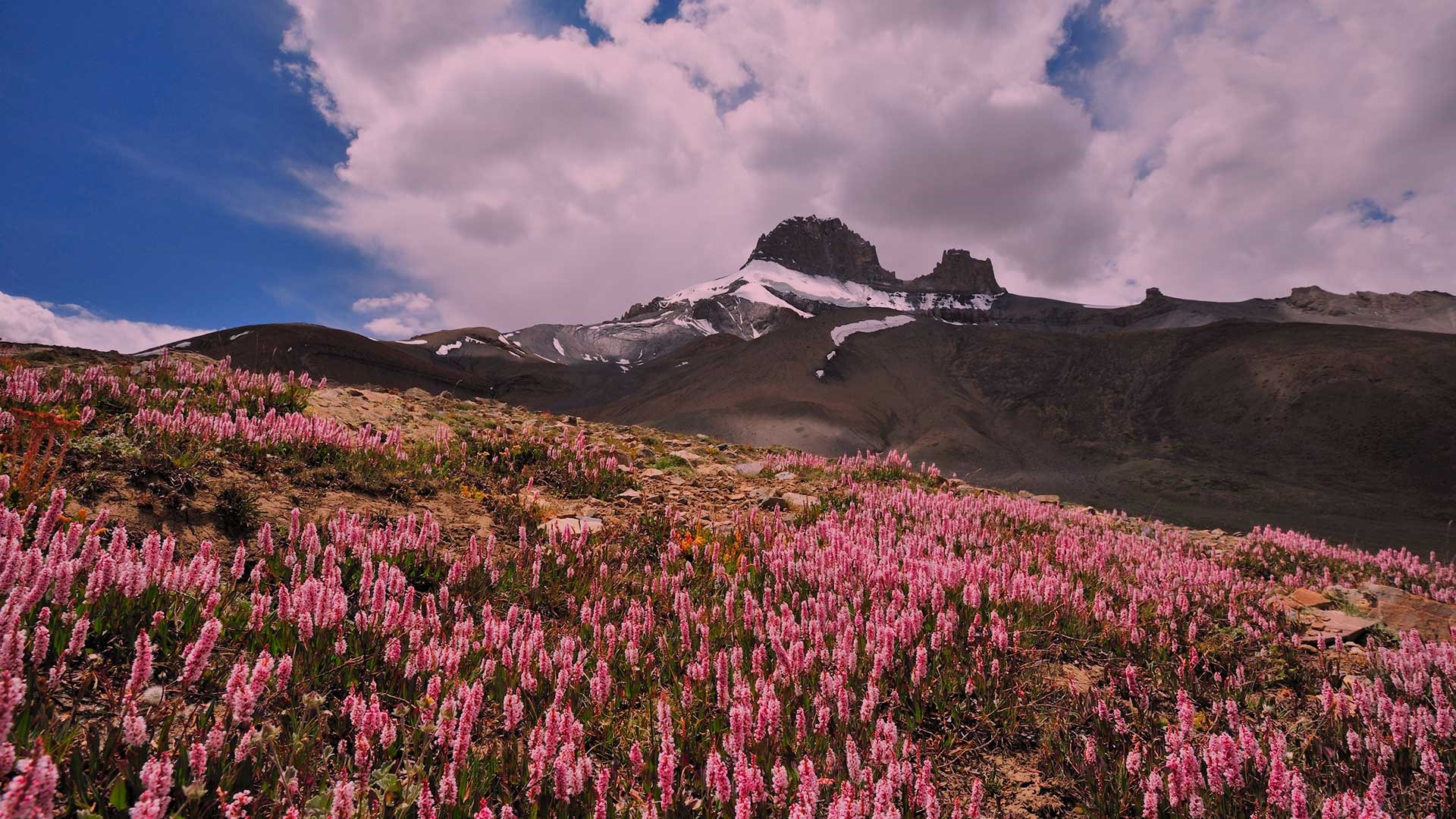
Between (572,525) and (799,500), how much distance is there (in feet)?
13.0

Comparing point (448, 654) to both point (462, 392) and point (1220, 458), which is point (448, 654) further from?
point (462, 392)

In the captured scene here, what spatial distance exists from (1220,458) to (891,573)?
212 feet

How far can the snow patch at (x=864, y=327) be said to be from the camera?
101 m

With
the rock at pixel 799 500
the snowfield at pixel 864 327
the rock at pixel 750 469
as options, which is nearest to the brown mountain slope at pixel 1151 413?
the snowfield at pixel 864 327

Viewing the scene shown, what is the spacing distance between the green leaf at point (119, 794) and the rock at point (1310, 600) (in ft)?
31.9

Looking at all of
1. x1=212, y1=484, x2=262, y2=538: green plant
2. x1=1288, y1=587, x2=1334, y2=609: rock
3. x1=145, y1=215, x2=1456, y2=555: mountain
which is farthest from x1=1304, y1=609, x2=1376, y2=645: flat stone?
x1=145, y1=215, x2=1456, y2=555: mountain

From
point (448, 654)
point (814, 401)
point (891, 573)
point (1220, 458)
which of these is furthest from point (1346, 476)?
point (448, 654)

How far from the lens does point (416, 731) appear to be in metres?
2.64

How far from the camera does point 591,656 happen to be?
3926mm

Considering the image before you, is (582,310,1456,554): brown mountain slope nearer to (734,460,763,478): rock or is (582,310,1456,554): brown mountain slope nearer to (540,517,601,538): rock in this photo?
(734,460,763,478): rock

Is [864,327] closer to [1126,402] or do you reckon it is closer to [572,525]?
[1126,402]

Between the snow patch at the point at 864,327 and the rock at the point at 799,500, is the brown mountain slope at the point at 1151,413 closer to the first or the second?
the snow patch at the point at 864,327

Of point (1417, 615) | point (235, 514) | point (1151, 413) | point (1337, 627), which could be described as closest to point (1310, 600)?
point (1417, 615)

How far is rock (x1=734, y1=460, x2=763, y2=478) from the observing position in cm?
1224
